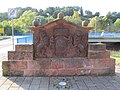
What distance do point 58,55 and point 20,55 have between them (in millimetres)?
1247

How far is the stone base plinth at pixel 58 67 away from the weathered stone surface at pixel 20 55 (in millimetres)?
136

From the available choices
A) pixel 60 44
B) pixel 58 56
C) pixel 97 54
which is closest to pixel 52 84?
pixel 58 56

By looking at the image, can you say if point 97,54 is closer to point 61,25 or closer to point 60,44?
point 60,44

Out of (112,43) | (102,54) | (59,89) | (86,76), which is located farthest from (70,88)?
(112,43)

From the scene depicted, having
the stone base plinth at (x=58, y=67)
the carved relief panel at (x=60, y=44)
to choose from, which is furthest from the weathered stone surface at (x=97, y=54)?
the carved relief panel at (x=60, y=44)

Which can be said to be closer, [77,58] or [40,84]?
[40,84]

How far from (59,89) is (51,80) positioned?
1100 millimetres

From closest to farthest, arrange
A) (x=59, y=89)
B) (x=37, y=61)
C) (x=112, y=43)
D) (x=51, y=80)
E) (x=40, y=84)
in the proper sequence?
1. (x=59, y=89)
2. (x=40, y=84)
3. (x=51, y=80)
4. (x=37, y=61)
5. (x=112, y=43)

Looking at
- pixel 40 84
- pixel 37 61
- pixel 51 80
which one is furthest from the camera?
pixel 37 61

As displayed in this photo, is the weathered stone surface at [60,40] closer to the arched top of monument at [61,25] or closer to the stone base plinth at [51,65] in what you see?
the arched top of monument at [61,25]

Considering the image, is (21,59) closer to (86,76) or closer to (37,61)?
(37,61)

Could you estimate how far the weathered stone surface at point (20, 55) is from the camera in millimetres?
8172

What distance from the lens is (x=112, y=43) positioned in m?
42.9

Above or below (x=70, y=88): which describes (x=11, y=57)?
above
